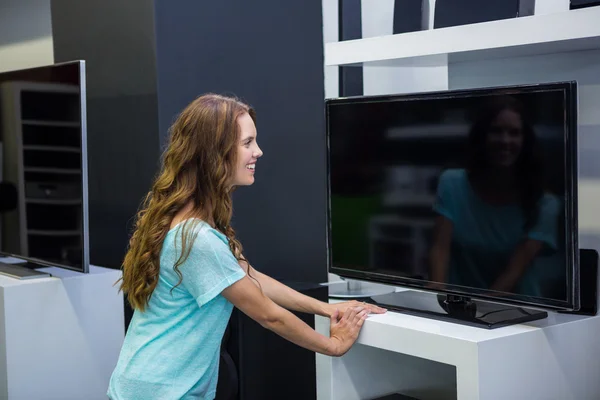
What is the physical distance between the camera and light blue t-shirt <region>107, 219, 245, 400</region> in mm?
2096

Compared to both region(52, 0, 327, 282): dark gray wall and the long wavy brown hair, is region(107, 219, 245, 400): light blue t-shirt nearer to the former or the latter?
the long wavy brown hair

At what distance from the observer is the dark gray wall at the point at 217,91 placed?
3.23m

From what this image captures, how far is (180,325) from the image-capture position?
2.18 meters

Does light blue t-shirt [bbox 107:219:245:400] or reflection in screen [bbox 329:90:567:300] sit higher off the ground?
reflection in screen [bbox 329:90:567:300]

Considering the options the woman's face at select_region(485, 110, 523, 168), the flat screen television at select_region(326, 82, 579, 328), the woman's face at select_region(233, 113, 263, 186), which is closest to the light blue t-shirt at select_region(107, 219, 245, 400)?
the woman's face at select_region(233, 113, 263, 186)

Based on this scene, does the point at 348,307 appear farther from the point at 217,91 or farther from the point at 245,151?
the point at 217,91

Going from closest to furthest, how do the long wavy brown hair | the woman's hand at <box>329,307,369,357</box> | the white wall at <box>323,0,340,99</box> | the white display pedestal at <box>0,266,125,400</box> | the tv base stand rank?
the long wavy brown hair → the woman's hand at <box>329,307,369,357</box> → the white display pedestal at <box>0,266,125,400</box> → the tv base stand → the white wall at <box>323,0,340,99</box>

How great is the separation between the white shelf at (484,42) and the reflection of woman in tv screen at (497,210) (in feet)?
0.65

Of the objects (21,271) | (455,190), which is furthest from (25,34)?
(455,190)

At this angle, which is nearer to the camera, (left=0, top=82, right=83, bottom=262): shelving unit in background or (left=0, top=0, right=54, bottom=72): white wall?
(left=0, top=82, right=83, bottom=262): shelving unit in background

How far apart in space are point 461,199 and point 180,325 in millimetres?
807

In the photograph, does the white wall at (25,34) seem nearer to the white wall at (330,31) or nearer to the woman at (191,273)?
the white wall at (330,31)

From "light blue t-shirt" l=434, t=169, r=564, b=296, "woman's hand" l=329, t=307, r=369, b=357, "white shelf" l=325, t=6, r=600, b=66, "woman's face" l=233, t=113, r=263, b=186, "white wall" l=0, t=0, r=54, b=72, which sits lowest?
"woman's hand" l=329, t=307, r=369, b=357

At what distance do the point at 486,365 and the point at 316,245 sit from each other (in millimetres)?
1644
